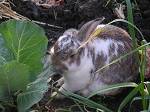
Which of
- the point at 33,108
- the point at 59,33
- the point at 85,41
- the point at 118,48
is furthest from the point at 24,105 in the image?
the point at 59,33

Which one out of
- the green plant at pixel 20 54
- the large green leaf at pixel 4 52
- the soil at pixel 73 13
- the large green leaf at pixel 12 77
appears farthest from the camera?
the soil at pixel 73 13

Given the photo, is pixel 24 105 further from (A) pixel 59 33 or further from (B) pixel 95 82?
(A) pixel 59 33

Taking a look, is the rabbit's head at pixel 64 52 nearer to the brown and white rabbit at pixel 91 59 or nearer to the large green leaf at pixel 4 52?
the brown and white rabbit at pixel 91 59

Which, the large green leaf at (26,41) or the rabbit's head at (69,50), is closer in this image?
the large green leaf at (26,41)

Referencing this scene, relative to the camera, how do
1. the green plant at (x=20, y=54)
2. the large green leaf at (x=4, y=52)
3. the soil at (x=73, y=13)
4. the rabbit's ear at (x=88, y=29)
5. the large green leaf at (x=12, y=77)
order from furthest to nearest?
the soil at (x=73, y=13), the rabbit's ear at (x=88, y=29), the large green leaf at (x=4, y=52), the green plant at (x=20, y=54), the large green leaf at (x=12, y=77)

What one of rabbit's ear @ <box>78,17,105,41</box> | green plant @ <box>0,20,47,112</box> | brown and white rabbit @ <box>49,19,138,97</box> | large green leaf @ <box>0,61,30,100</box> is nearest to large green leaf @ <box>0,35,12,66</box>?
green plant @ <box>0,20,47,112</box>

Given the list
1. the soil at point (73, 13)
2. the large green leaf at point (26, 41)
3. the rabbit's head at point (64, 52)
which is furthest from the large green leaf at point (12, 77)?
the soil at point (73, 13)

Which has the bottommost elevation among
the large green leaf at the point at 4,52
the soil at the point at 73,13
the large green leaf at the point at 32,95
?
the large green leaf at the point at 32,95
